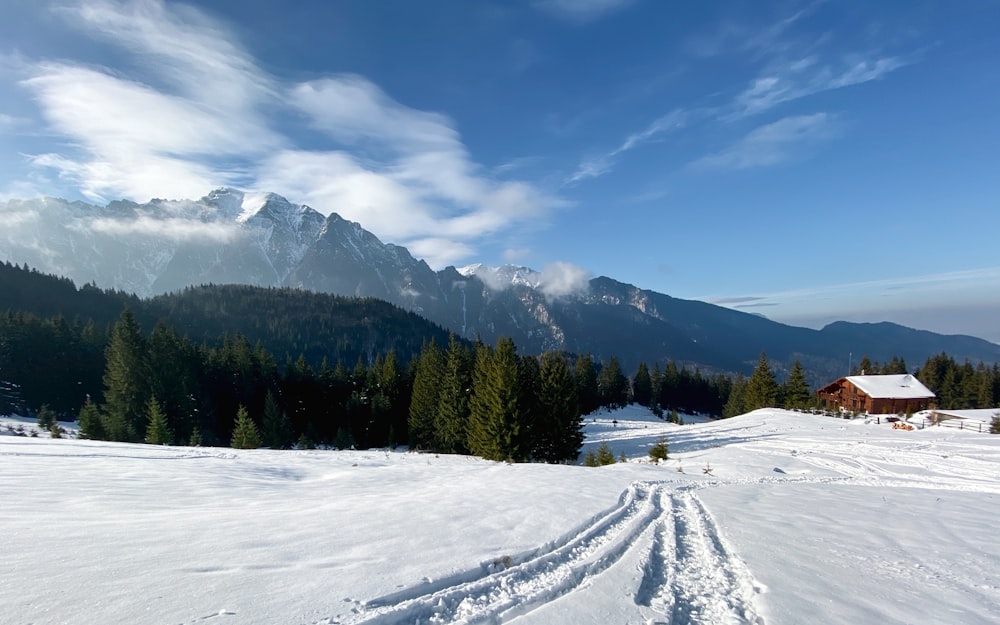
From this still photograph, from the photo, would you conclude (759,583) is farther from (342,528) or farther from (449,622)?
(342,528)

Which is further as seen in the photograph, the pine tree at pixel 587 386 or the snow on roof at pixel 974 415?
the pine tree at pixel 587 386

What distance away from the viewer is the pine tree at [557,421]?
35.3 metres

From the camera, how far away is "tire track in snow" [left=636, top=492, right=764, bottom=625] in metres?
5.62

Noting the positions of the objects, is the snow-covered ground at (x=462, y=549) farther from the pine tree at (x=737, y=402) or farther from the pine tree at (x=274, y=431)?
the pine tree at (x=737, y=402)

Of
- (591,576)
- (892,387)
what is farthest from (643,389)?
(591,576)

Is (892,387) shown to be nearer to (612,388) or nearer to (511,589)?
(612,388)

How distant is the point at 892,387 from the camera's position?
204ft

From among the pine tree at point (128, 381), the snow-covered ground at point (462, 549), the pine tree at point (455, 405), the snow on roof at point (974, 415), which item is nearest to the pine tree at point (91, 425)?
the pine tree at point (128, 381)

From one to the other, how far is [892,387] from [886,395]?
2.73 meters

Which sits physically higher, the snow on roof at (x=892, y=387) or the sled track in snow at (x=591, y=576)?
the snow on roof at (x=892, y=387)

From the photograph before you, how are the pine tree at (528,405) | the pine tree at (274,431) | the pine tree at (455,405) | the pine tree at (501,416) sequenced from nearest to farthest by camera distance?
the pine tree at (501,416)
the pine tree at (528,405)
the pine tree at (455,405)
the pine tree at (274,431)

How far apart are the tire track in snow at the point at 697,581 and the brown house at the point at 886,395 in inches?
2654

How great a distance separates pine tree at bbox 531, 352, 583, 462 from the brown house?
47.5m

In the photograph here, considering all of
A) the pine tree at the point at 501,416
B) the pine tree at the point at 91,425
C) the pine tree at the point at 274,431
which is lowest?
the pine tree at the point at 274,431
